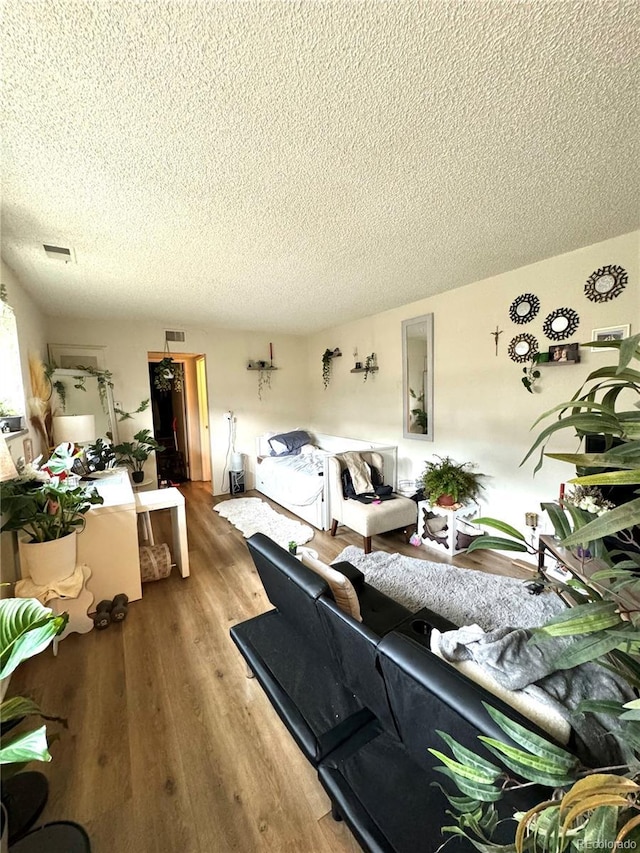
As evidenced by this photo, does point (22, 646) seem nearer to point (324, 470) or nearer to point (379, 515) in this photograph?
point (379, 515)

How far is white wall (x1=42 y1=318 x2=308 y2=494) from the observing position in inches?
179

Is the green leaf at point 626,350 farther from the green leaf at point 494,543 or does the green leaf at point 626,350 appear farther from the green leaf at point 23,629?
the green leaf at point 23,629

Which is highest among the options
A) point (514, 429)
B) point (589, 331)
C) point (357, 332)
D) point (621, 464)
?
point (357, 332)

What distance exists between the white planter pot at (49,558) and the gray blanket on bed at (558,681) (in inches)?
82.9

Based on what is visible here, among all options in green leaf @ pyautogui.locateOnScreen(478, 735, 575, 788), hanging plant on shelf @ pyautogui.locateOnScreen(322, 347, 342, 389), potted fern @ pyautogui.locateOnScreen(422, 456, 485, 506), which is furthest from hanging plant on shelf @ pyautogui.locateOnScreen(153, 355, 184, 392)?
green leaf @ pyautogui.locateOnScreen(478, 735, 575, 788)

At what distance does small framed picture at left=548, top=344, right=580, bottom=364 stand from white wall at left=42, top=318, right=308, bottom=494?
3.93 m

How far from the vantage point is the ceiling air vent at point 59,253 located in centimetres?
231

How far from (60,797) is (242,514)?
2.96 metres

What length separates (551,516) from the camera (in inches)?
31.3

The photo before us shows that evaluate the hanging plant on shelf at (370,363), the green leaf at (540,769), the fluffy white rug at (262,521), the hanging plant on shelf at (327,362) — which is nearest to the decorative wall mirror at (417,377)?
the hanging plant on shelf at (370,363)

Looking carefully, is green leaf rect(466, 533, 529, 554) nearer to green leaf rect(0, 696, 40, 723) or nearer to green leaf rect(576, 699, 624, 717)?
green leaf rect(576, 699, 624, 717)

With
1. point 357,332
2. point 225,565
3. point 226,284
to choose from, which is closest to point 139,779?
point 225,565

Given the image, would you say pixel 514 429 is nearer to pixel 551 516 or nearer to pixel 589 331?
pixel 589 331

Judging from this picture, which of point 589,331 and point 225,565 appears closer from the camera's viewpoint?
point 589,331
